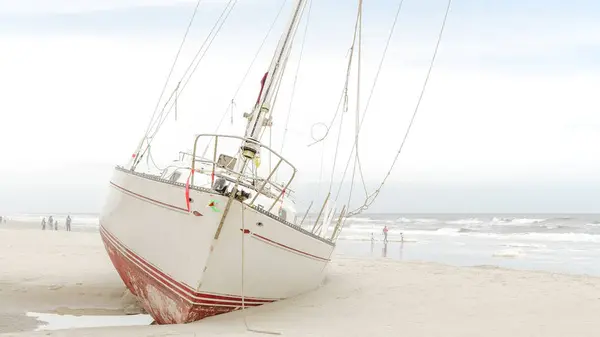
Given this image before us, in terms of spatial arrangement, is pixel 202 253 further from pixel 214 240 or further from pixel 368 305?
pixel 368 305

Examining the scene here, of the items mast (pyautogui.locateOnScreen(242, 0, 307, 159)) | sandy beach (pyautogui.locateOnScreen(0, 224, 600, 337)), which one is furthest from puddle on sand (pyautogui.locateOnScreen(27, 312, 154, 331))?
mast (pyautogui.locateOnScreen(242, 0, 307, 159))

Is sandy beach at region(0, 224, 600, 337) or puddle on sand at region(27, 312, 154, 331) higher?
sandy beach at region(0, 224, 600, 337)

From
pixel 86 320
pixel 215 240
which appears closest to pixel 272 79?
pixel 215 240

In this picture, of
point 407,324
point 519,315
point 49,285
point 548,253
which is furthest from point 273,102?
point 548,253

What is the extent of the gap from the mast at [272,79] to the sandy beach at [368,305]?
10.0 feet

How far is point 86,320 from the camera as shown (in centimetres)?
866

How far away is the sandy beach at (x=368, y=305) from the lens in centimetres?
736

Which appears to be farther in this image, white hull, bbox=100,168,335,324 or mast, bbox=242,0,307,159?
mast, bbox=242,0,307,159

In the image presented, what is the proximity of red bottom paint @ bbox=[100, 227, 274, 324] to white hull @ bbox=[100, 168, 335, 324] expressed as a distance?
0.01 m

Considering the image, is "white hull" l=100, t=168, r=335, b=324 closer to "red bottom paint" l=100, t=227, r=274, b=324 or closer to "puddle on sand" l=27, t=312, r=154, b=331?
"red bottom paint" l=100, t=227, r=274, b=324

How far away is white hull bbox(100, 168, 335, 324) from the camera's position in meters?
7.21

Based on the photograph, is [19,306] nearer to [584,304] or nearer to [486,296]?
[486,296]

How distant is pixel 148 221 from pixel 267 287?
84.0 inches

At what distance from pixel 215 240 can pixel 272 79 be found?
3496 millimetres
